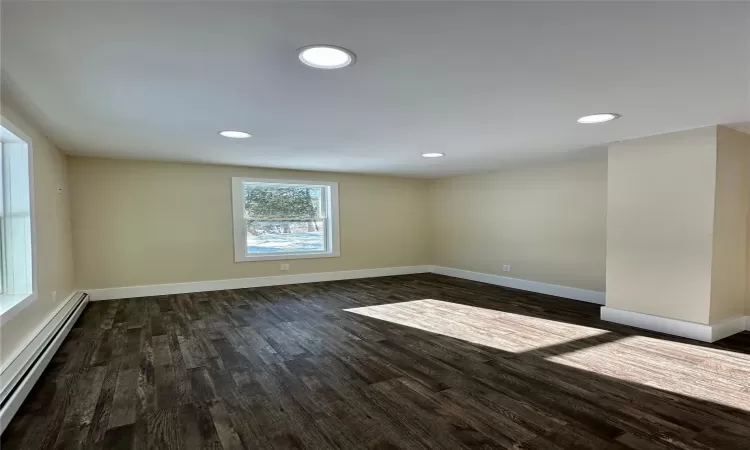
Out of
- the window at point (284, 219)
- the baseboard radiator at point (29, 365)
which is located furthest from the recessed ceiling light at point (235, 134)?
the window at point (284, 219)

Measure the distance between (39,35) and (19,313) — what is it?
217cm

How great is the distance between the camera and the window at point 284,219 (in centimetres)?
620

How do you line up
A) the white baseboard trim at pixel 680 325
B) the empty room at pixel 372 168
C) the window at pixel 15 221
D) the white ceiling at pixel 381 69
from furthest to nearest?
1. the white baseboard trim at pixel 680 325
2. the window at pixel 15 221
3. the empty room at pixel 372 168
4. the white ceiling at pixel 381 69

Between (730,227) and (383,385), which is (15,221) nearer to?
(383,385)

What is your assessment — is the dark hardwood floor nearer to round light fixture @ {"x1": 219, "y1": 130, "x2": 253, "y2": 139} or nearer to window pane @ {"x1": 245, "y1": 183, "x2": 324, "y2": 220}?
round light fixture @ {"x1": 219, "y1": 130, "x2": 253, "y2": 139}

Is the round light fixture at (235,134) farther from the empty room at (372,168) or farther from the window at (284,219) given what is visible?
the window at (284,219)

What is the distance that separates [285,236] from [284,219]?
31cm

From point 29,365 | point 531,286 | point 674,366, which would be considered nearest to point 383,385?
point 674,366

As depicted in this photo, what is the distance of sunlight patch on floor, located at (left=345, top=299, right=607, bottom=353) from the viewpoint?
3.46 m

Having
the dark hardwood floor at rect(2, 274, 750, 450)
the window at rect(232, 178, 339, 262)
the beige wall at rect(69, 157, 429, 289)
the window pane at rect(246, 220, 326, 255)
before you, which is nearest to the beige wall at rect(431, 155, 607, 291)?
Answer: the dark hardwood floor at rect(2, 274, 750, 450)

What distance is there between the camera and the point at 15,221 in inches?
119

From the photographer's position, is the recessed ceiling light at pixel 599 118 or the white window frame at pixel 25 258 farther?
the recessed ceiling light at pixel 599 118

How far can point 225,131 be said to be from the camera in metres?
3.56

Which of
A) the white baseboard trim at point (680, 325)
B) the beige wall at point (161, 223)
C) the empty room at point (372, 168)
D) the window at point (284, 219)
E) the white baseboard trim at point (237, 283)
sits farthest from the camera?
the window at point (284, 219)
